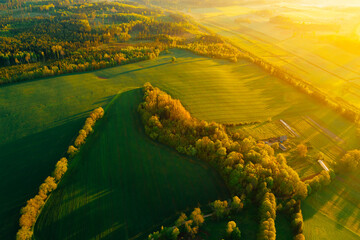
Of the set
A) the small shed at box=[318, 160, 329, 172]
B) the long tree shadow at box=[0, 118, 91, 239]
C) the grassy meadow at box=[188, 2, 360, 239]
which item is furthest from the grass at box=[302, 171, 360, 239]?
the long tree shadow at box=[0, 118, 91, 239]

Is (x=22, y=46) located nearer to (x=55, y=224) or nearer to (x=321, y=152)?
(x=55, y=224)

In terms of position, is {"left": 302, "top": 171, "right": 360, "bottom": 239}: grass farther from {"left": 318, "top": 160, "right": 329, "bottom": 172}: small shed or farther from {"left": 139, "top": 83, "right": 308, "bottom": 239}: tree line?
{"left": 139, "top": 83, "right": 308, "bottom": 239}: tree line

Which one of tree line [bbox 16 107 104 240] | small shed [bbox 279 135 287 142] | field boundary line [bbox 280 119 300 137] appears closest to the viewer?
tree line [bbox 16 107 104 240]

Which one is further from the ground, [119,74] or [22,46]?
[22,46]

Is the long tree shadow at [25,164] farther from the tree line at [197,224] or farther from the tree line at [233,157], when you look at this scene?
the tree line at [197,224]

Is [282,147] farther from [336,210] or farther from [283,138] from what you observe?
[336,210]

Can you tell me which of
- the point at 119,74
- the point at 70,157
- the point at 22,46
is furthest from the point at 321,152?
the point at 22,46

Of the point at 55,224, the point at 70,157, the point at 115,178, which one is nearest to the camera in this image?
the point at 55,224

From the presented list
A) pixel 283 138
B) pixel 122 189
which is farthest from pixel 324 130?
pixel 122 189
